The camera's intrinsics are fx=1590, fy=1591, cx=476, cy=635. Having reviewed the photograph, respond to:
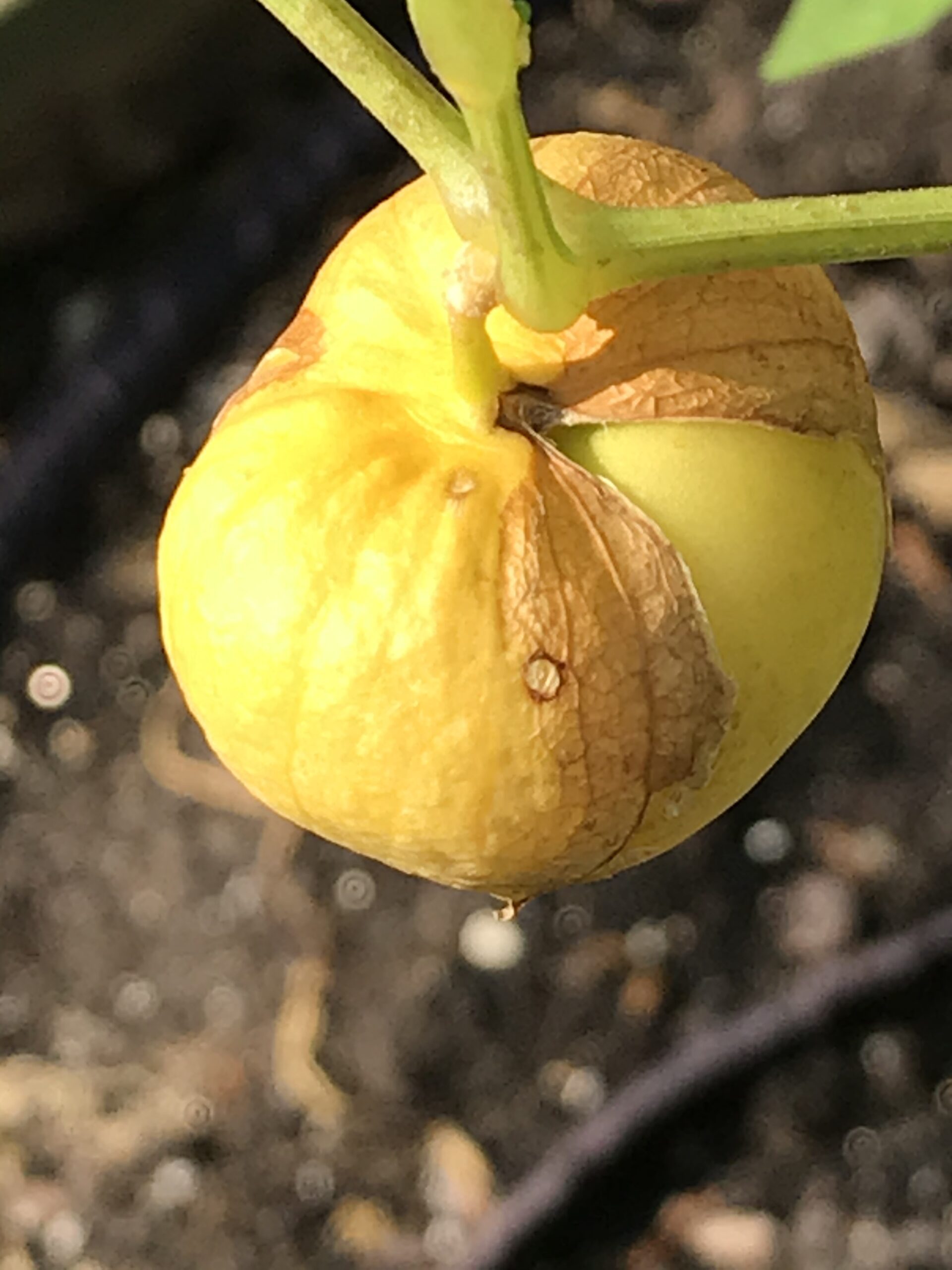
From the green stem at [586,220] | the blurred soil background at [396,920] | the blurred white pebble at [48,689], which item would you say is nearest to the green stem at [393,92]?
the green stem at [586,220]

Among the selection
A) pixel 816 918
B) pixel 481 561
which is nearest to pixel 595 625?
pixel 481 561

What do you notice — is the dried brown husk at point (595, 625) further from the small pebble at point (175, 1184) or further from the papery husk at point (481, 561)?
the small pebble at point (175, 1184)

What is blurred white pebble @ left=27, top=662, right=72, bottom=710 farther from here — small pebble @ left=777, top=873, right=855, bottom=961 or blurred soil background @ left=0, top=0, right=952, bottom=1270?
small pebble @ left=777, top=873, right=855, bottom=961

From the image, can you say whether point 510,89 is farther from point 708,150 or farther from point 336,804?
point 708,150

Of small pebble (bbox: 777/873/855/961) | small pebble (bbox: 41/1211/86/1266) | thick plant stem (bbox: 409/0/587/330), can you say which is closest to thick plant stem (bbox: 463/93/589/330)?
thick plant stem (bbox: 409/0/587/330)

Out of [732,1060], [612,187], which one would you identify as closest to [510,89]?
[612,187]

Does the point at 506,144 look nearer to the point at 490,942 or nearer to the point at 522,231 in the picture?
the point at 522,231
